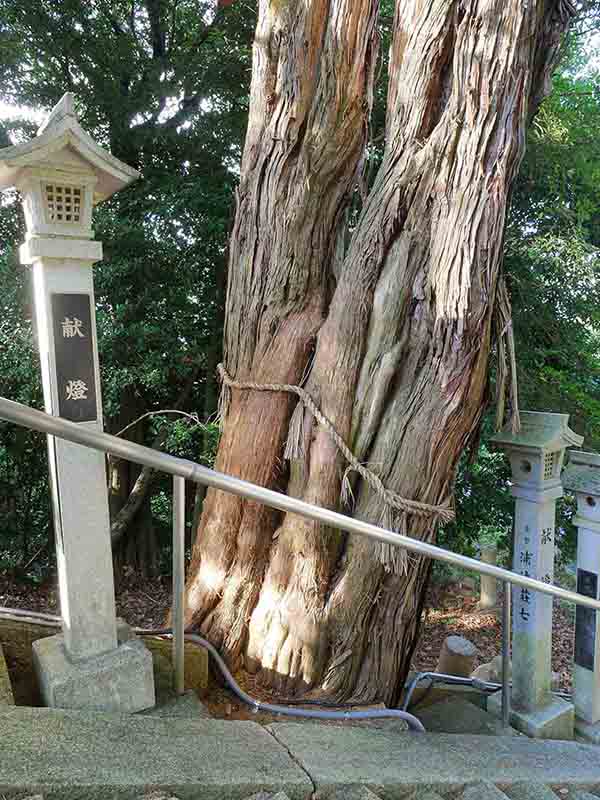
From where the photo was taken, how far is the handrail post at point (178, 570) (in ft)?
6.07

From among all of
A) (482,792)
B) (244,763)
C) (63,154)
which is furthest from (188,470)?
(482,792)

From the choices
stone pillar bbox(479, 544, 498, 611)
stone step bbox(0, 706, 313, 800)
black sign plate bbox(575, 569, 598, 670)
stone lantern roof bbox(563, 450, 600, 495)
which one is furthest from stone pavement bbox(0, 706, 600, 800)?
stone pillar bbox(479, 544, 498, 611)

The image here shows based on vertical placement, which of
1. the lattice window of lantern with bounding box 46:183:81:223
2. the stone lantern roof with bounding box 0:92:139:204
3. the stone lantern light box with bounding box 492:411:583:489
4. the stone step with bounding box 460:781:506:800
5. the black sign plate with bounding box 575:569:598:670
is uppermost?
the stone lantern roof with bounding box 0:92:139:204

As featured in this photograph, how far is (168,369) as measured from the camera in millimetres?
5387

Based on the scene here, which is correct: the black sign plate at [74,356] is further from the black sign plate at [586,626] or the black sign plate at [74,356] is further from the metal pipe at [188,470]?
the black sign plate at [586,626]

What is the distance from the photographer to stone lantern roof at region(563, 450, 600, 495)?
339 cm

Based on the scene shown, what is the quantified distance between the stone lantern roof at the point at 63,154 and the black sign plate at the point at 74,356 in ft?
1.30

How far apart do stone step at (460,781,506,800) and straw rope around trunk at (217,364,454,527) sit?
106 cm

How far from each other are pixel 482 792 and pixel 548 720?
1.59 m

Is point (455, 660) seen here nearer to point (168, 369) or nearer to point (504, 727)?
point (504, 727)

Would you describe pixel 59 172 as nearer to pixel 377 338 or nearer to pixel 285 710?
pixel 377 338

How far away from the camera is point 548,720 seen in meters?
3.15

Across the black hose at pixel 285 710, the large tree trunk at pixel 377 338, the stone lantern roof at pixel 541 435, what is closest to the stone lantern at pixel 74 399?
the black hose at pixel 285 710

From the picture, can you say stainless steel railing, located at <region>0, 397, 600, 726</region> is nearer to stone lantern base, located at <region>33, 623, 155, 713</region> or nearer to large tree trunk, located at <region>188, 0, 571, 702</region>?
stone lantern base, located at <region>33, 623, 155, 713</region>
